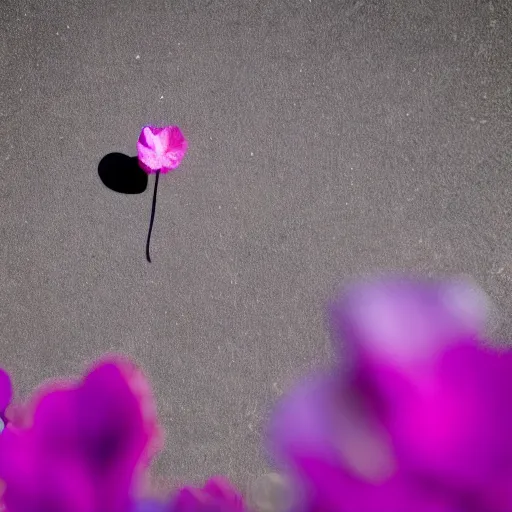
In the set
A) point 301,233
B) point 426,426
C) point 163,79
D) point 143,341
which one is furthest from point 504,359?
point 163,79

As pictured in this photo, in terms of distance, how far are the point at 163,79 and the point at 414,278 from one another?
2.31 meters

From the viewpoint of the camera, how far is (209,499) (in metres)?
0.21

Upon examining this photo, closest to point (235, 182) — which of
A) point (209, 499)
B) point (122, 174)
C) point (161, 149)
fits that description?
point (161, 149)

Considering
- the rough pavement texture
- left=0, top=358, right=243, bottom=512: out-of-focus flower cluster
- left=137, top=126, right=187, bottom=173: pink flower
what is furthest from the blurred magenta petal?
left=137, top=126, right=187, bottom=173: pink flower

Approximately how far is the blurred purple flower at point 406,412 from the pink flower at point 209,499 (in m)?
0.07

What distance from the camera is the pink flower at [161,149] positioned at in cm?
221

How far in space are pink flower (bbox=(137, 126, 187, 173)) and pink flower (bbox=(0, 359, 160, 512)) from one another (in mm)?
2074

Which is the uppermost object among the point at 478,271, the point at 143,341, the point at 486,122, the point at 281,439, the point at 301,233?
the point at 486,122

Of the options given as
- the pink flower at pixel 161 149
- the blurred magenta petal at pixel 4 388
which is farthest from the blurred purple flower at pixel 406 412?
the pink flower at pixel 161 149

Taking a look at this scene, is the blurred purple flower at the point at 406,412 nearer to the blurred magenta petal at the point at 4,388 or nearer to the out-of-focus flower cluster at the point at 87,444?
the out-of-focus flower cluster at the point at 87,444

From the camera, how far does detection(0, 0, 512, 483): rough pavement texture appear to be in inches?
81.0

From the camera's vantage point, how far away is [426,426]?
0.46 ft

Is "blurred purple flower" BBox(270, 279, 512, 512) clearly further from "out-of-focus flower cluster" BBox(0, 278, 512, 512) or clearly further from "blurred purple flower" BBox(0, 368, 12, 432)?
"blurred purple flower" BBox(0, 368, 12, 432)

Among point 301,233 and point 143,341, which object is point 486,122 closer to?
point 301,233
